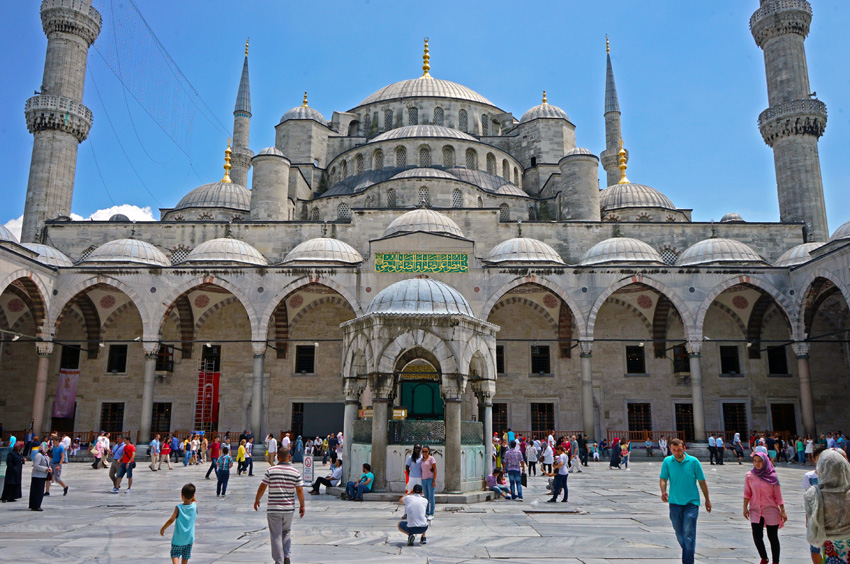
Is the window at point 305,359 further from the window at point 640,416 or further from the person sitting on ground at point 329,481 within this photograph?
the person sitting on ground at point 329,481

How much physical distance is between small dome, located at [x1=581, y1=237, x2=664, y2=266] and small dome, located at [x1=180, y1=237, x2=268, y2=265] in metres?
9.84

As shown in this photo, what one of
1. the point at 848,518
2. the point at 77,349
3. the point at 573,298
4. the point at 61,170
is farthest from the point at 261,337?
the point at 848,518

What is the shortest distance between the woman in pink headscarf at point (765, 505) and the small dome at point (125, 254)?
18.1 meters

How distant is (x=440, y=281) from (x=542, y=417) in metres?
7.19

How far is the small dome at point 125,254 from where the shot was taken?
A: 19516 mm

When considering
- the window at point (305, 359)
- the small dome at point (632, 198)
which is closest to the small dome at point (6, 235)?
the window at point (305, 359)

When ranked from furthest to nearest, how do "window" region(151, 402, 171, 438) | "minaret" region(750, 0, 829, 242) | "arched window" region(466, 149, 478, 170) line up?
"arched window" region(466, 149, 478, 170) < "minaret" region(750, 0, 829, 242) < "window" region(151, 402, 171, 438)

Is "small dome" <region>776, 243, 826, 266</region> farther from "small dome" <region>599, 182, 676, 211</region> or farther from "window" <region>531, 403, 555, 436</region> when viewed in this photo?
"window" <region>531, 403, 555, 436</region>

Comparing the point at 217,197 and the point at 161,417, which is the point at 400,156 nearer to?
the point at 217,197

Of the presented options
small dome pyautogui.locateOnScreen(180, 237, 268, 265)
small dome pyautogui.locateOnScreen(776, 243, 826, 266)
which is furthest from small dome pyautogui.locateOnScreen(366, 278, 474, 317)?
small dome pyautogui.locateOnScreen(776, 243, 826, 266)

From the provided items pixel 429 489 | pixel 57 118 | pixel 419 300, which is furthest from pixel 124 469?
pixel 57 118

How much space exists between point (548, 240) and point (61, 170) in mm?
16401

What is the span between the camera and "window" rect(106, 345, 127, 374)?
2145 cm

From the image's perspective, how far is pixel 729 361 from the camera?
21453 mm
